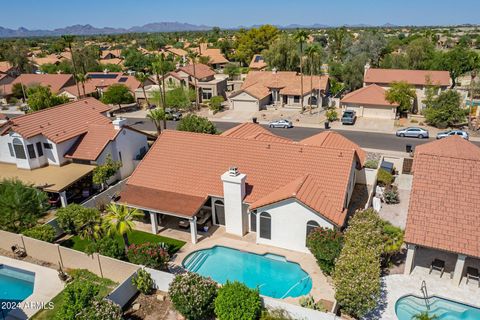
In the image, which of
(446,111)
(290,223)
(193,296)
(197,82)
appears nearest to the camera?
(193,296)

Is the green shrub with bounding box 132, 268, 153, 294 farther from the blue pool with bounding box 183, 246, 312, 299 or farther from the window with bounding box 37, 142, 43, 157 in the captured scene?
the window with bounding box 37, 142, 43, 157

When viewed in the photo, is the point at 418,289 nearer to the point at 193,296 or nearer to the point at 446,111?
the point at 193,296

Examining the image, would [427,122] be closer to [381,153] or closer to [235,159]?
[381,153]

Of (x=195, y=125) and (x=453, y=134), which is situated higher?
(x=195, y=125)

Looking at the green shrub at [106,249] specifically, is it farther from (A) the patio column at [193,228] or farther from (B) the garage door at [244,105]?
(B) the garage door at [244,105]

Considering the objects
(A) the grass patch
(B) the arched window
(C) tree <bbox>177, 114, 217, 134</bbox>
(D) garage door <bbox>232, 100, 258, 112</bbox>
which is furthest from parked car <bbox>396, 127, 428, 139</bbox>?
(A) the grass patch

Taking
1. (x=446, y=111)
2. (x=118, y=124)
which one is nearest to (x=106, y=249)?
(x=118, y=124)
